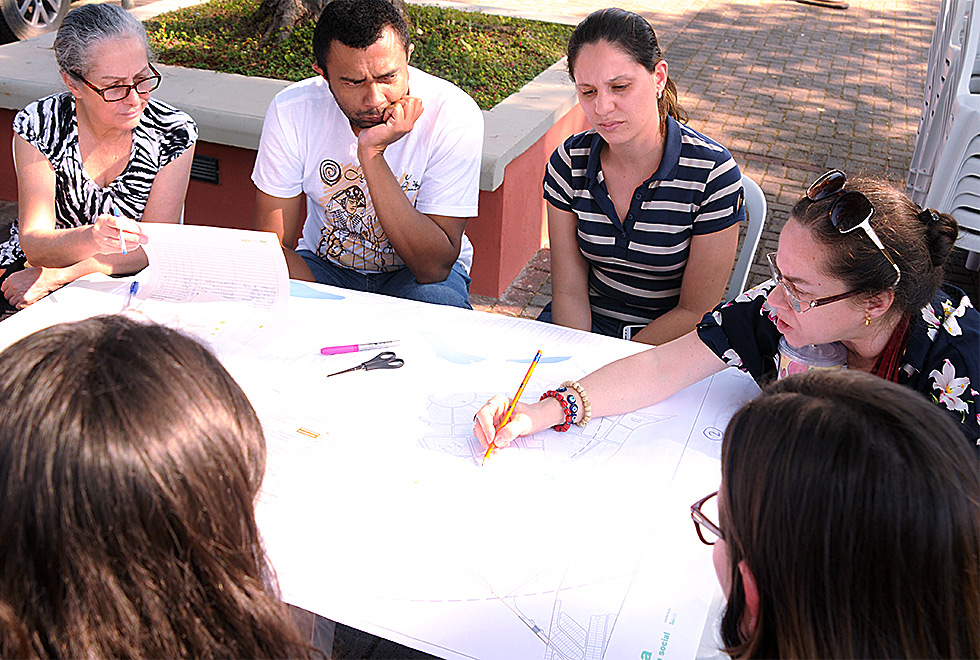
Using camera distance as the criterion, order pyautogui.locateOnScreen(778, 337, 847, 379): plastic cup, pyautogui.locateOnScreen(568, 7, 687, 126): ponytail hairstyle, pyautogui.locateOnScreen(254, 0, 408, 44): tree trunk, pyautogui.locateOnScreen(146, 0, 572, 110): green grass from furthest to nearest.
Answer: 1. pyautogui.locateOnScreen(254, 0, 408, 44): tree trunk
2. pyautogui.locateOnScreen(146, 0, 572, 110): green grass
3. pyautogui.locateOnScreen(568, 7, 687, 126): ponytail hairstyle
4. pyautogui.locateOnScreen(778, 337, 847, 379): plastic cup

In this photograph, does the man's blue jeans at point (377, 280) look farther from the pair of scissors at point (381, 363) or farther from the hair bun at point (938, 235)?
the hair bun at point (938, 235)

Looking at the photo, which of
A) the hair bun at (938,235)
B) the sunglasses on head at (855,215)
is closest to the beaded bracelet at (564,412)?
the sunglasses on head at (855,215)

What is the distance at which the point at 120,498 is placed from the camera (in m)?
0.80

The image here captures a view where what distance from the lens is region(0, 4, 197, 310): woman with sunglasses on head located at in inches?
89.5

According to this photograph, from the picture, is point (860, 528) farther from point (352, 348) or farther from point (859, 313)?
point (352, 348)

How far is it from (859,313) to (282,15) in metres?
4.23

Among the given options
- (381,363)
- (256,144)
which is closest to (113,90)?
(256,144)

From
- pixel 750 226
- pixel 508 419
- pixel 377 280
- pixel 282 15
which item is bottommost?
pixel 377 280

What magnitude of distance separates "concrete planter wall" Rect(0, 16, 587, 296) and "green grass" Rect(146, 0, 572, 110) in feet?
1.13

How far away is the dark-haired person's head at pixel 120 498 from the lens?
30.8 inches

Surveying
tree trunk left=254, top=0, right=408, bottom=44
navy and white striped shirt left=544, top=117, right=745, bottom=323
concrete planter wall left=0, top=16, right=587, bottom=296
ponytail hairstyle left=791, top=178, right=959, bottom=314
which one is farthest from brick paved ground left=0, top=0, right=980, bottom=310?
ponytail hairstyle left=791, top=178, right=959, bottom=314

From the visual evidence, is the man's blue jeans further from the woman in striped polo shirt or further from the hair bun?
the hair bun

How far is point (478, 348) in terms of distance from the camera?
187cm

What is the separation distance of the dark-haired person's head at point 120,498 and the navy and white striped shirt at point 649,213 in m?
1.65
